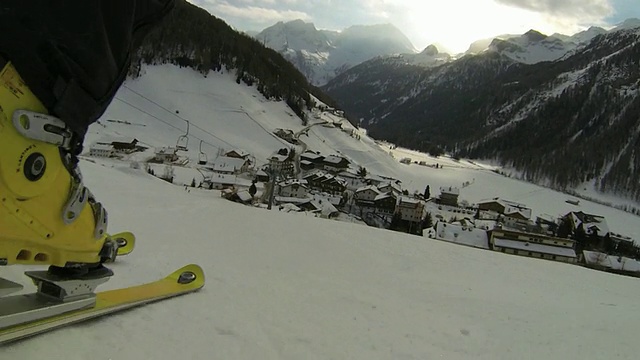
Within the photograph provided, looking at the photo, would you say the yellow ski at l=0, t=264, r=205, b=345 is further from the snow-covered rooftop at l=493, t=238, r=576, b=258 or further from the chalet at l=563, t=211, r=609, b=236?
the chalet at l=563, t=211, r=609, b=236

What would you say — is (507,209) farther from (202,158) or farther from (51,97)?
(51,97)

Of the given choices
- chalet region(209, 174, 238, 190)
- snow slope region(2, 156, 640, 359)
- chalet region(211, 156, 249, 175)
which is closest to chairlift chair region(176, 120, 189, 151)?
chalet region(211, 156, 249, 175)

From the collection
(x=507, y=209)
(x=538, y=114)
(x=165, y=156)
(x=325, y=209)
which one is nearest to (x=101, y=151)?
(x=165, y=156)

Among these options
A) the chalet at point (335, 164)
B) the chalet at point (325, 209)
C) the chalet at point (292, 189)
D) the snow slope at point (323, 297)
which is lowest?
the chalet at point (325, 209)

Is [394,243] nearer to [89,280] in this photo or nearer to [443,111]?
[89,280]

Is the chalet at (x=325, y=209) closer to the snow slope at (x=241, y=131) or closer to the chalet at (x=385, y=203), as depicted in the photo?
the chalet at (x=385, y=203)

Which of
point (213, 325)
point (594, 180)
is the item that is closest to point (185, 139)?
point (213, 325)

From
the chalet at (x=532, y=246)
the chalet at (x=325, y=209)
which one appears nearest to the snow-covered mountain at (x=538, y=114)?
the chalet at (x=532, y=246)
